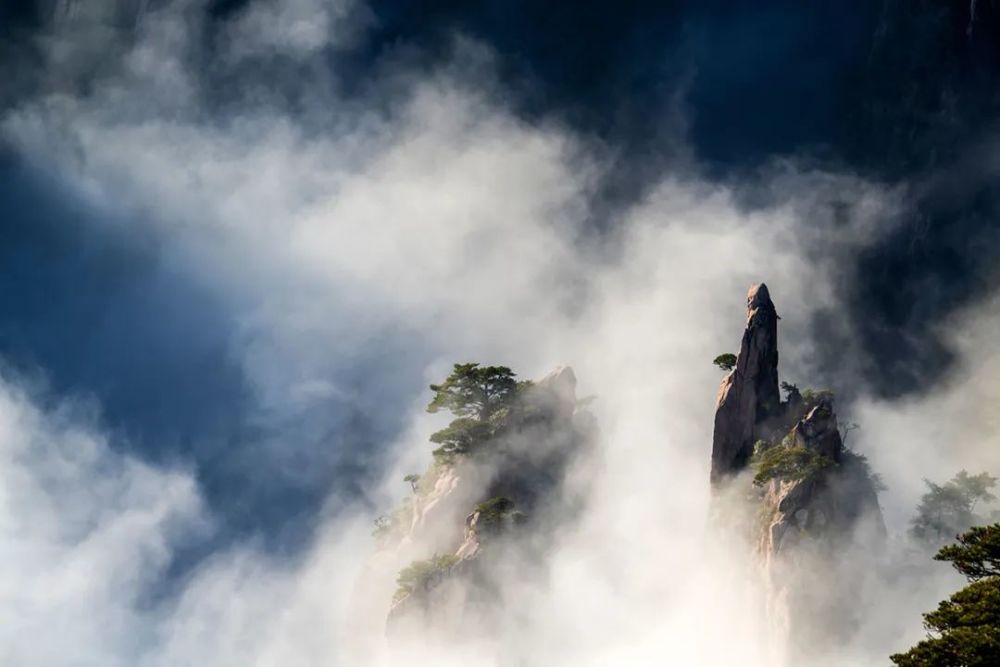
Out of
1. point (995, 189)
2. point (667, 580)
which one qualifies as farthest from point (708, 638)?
point (995, 189)

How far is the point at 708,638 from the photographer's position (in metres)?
72.7

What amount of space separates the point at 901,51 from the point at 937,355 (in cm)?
5241

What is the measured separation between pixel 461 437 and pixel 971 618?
7030 centimetres

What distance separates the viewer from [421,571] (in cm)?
8781

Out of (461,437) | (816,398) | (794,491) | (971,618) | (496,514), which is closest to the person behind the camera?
(971,618)

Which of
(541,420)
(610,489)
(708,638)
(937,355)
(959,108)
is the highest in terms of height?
(959,108)

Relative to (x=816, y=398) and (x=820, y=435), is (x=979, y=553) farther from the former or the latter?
(x=816, y=398)

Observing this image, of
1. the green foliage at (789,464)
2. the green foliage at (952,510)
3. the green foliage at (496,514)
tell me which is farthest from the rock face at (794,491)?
the green foliage at (496,514)

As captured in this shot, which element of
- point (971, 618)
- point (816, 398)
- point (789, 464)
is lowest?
point (971, 618)

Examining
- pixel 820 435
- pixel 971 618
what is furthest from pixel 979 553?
pixel 820 435

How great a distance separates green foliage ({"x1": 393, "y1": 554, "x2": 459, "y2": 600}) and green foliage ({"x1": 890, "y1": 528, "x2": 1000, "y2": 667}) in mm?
59049

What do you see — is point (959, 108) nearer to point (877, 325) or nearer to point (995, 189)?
point (995, 189)

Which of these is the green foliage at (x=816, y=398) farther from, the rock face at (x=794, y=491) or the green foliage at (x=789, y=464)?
the green foliage at (x=789, y=464)

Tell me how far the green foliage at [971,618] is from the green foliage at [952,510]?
177 ft
